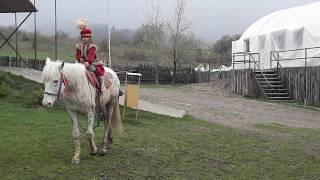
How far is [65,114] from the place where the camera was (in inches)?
609

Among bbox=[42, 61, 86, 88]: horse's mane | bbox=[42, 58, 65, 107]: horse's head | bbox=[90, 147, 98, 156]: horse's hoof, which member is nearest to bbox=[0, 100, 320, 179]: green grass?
bbox=[90, 147, 98, 156]: horse's hoof

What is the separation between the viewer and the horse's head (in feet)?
26.8

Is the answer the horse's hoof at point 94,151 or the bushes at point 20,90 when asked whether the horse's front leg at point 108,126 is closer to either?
the horse's hoof at point 94,151

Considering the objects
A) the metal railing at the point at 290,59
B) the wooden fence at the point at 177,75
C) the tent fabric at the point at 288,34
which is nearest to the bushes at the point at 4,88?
the metal railing at the point at 290,59

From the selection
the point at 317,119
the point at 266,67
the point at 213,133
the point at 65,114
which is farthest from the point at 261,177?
the point at 266,67

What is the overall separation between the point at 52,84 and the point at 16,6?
48.8 ft

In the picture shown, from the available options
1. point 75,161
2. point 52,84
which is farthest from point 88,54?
point 75,161

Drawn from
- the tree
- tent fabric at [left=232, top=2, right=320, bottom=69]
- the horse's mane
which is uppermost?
the tree

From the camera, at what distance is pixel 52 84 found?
27.1ft

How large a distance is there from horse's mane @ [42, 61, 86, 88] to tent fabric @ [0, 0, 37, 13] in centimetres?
1361

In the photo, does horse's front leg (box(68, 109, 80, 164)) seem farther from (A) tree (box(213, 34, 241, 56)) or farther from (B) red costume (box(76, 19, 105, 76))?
(A) tree (box(213, 34, 241, 56))

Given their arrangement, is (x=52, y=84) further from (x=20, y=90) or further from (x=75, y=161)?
(x=20, y=90)

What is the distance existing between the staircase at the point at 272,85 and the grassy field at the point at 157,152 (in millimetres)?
12947

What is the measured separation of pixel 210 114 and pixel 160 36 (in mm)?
37077
